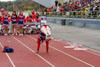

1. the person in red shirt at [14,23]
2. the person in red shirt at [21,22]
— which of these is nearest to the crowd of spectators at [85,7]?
the person in red shirt at [21,22]

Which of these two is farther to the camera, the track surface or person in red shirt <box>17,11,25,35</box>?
person in red shirt <box>17,11,25,35</box>

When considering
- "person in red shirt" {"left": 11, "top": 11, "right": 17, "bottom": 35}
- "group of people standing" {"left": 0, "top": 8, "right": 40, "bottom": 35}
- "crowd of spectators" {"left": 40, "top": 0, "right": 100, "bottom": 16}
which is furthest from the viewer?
"crowd of spectators" {"left": 40, "top": 0, "right": 100, "bottom": 16}

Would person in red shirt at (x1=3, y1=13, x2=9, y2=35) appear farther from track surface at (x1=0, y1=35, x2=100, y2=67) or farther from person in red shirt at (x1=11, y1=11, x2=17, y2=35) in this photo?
track surface at (x1=0, y1=35, x2=100, y2=67)

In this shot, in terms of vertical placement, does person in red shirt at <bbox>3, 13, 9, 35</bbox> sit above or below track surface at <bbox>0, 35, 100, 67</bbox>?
above

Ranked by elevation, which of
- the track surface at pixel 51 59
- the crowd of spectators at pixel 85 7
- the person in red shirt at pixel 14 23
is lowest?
the track surface at pixel 51 59

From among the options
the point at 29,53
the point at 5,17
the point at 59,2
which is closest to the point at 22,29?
the point at 5,17

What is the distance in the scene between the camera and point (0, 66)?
9.38 meters

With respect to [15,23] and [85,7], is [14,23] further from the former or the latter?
[85,7]

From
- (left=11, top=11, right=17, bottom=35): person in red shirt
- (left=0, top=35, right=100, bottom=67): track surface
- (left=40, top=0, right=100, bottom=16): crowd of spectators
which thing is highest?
(left=40, top=0, right=100, bottom=16): crowd of spectators

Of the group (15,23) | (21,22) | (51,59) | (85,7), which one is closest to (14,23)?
(15,23)

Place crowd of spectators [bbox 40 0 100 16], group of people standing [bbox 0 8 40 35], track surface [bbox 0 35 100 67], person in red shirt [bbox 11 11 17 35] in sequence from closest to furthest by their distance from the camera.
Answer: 1. track surface [bbox 0 35 100 67]
2. person in red shirt [bbox 11 11 17 35]
3. group of people standing [bbox 0 8 40 35]
4. crowd of spectators [bbox 40 0 100 16]

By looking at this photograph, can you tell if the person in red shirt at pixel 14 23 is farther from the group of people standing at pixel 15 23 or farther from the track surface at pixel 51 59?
the track surface at pixel 51 59

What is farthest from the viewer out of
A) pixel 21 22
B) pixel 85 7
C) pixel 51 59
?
pixel 85 7

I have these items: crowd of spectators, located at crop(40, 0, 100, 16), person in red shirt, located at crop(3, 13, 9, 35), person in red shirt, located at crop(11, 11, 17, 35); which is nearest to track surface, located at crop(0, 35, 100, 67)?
person in red shirt, located at crop(11, 11, 17, 35)
